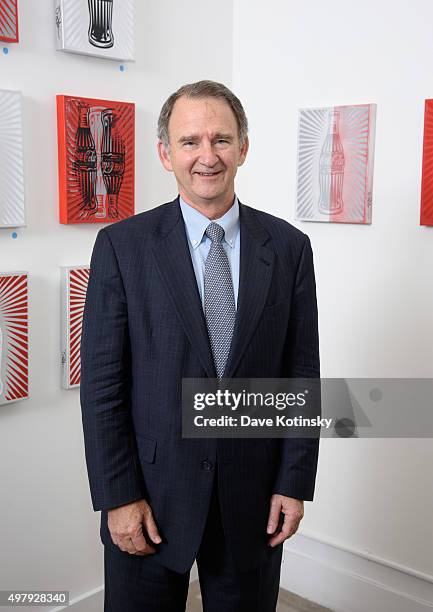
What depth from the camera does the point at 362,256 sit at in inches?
94.8

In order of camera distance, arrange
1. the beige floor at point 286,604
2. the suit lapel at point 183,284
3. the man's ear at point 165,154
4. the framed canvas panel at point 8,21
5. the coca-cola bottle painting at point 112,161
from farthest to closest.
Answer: the beige floor at point 286,604, the coca-cola bottle painting at point 112,161, the framed canvas panel at point 8,21, the man's ear at point 165,154, the suit lapel at point 183,284

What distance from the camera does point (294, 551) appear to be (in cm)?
273

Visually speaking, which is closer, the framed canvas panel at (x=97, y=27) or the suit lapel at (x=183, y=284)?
the suit lapel at (x=183, y=284)

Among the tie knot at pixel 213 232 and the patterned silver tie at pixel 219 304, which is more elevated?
the tie knot at pixel 213 232

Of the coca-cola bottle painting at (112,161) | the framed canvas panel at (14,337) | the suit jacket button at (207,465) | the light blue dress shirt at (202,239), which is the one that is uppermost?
the coca-cola bottle painting at (112,161)

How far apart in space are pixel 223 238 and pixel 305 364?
352 mm

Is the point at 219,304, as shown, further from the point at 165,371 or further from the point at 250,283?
the point at 165,371

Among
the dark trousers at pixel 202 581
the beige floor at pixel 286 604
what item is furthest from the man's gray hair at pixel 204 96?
the beige floor at pixel 286 604

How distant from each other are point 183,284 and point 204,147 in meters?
0.29

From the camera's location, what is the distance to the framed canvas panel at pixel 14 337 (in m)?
1.99

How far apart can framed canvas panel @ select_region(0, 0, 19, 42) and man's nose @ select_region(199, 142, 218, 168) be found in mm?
Answer: 750

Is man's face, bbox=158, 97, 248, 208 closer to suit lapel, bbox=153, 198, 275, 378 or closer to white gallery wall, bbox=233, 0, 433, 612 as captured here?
suit lapel, bbox=153, 198, 275, 378

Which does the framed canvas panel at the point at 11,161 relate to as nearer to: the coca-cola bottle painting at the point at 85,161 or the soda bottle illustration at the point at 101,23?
the coca-cola bottle painting at the point at 85,161

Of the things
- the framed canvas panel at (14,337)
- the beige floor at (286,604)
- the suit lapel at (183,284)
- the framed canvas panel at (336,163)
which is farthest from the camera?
the beige floor at (286,604)
